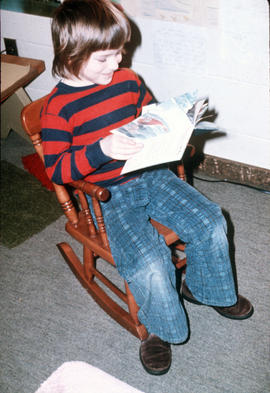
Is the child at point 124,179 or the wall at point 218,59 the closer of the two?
the child at point 124,179

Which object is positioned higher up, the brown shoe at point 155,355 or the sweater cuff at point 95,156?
the sweater cuff at point 95,156

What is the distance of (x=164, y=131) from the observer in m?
1.03

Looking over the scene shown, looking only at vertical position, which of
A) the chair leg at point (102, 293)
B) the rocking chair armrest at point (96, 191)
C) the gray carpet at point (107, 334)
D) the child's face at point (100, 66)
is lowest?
the gray carpet at point (107, 334)

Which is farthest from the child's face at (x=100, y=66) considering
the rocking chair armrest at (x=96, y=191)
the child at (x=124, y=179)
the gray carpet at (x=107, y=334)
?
the gray carpet at (x=107, y=334)

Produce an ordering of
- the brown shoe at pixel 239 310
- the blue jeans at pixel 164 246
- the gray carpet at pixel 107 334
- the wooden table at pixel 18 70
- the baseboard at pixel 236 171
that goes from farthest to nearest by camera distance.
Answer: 1. the baseboard at pixel 236 171
2. the wooden table at pixel 18 70
3. the brown shoe at pixel 239 310
4. the gray carpet at pixel 107 334
5. the blue jeans at pixel 164 246

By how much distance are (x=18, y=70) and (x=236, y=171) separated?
121 cm

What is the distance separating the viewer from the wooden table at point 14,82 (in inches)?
68.5

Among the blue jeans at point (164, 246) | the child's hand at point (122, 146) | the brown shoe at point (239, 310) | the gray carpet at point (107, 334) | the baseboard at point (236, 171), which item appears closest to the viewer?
A: the child's hand at point (122, 146)

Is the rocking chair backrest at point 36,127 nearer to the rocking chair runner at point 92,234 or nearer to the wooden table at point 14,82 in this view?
the rocking chair runner at point 92,234

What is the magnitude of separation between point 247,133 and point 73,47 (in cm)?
100

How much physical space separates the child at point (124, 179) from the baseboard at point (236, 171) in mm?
678

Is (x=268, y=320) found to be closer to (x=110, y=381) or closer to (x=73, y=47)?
(x=110, y=381)

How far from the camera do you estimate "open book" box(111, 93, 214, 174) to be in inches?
39.2

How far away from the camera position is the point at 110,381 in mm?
1217
